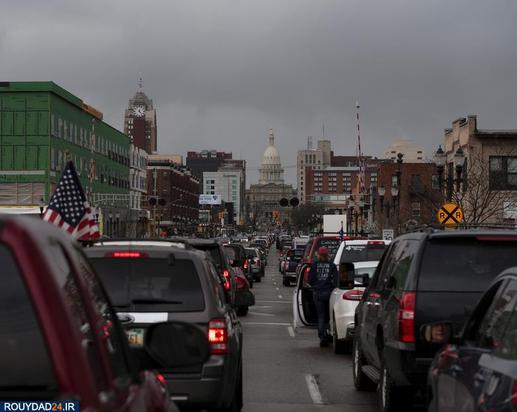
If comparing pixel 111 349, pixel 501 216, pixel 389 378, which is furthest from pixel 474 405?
pixel 501 216

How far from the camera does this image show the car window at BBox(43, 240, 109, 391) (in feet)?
10.9

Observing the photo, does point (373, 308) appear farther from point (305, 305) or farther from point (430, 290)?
point (305, 305)

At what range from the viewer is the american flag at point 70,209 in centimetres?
1363

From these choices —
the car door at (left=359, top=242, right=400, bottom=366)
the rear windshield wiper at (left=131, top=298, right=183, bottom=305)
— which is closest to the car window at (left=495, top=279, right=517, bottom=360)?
the rear windshield wiper at (left=131, top=298, right=183, bottom=305)

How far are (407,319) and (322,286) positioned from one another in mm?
8739

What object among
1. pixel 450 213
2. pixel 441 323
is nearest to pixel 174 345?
pixel 441 323

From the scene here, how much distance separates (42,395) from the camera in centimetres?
309

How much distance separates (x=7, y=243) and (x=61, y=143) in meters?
72.7

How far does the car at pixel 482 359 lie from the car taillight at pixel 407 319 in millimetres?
1770

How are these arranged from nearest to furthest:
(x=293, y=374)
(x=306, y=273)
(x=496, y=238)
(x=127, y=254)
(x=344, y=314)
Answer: (x=127, y=254) → (x=496, y=238) → (x=293, y=374) → (x=344, y=314) → (x=306, y=273)

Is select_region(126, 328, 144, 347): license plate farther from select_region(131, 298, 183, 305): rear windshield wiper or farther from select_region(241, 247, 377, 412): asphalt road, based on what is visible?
select_region(241, 247, 377, 412): asphalt road

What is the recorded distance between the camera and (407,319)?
9195mm

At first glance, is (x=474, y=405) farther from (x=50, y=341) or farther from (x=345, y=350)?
(x=345, y=350)

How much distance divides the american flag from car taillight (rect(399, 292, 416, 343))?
5.78 m
